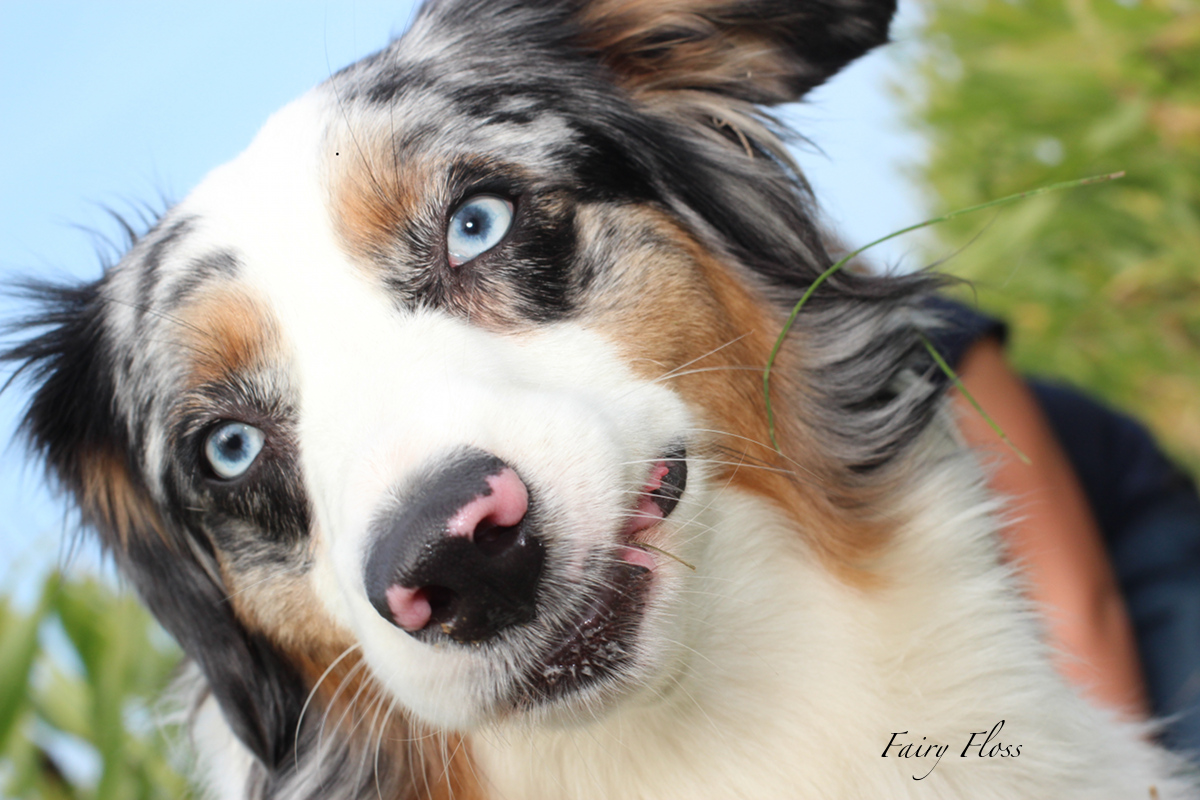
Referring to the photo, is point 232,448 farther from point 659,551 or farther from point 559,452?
point 659,551

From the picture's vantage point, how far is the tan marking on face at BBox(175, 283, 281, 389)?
1.93 meters

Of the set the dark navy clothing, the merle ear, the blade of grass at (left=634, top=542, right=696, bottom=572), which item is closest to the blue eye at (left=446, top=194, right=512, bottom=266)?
the merle ear

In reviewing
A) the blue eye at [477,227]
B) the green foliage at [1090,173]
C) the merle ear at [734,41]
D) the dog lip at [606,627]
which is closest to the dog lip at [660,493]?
the dog lip at [606,627]

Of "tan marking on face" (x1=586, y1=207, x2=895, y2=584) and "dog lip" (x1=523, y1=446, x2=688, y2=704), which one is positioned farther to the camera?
"tan marking on face" (x1=586, y1=207, x2=895, y2=584)

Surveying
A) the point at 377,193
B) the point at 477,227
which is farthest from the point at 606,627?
the point at 377,193

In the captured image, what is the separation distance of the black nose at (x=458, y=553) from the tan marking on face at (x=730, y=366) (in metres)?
0.48

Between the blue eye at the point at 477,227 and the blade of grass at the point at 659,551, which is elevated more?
the blue eye at the point at 477,227

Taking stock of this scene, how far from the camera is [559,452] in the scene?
160 cm

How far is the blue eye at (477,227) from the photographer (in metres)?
1.98

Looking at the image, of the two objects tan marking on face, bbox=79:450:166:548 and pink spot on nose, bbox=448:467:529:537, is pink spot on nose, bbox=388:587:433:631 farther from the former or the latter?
tan marking on face, bbox=79:450:166:548

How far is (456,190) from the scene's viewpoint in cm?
199

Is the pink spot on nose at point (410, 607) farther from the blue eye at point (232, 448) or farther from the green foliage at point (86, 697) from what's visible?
the green foliage at point (86, 697)

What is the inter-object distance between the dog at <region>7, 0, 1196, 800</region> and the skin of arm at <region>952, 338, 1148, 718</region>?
937 millimetres

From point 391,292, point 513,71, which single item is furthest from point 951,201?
point 391,292
